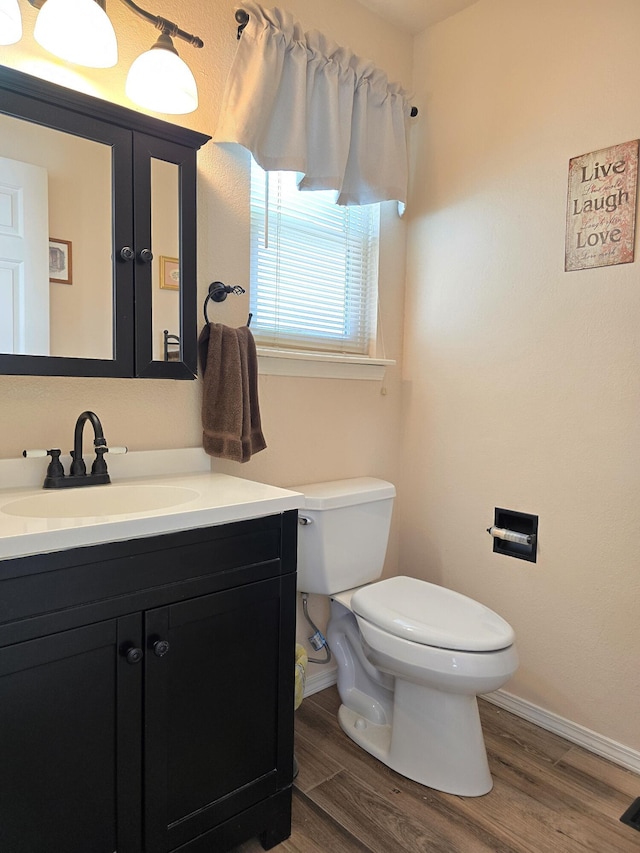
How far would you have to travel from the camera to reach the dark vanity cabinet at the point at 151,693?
98 cm

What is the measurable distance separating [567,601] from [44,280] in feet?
5.93

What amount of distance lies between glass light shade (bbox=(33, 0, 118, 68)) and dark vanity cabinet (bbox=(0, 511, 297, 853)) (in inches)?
45.7

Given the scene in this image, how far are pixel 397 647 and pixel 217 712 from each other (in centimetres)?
54

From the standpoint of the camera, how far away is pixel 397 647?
5.08ft

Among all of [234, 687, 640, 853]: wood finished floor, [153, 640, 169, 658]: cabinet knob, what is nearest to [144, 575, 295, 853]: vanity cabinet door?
[153, 640, 169, 658]: cabinet knob

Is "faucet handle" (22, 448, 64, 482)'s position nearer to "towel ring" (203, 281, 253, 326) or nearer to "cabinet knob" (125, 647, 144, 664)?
"cabinet knob" (125, 647, 144, 664)

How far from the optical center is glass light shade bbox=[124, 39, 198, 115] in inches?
55.4

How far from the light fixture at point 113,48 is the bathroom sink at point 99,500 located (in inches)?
39.6

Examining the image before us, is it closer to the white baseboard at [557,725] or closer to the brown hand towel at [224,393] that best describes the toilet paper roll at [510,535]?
the white baseboard at [557,725]

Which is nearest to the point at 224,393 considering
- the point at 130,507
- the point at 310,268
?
the point at 130,507

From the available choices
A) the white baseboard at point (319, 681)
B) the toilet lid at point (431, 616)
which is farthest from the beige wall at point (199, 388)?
the toilet lid at point (431, 616)

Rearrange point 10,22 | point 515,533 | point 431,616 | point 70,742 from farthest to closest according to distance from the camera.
Result: point 515,533, point 431,616, point 10,22, point 70,742

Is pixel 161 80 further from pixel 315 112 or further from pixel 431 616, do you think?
pixel 431 616

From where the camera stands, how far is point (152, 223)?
1457 millimetres
